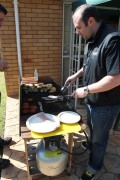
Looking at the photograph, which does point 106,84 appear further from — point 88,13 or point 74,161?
point 74,161

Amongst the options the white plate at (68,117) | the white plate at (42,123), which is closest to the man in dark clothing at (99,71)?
the white plate at (68,117)

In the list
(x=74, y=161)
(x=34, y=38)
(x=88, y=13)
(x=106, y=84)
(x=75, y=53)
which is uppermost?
(x=88, y=13)

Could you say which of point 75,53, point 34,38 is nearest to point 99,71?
point 75,53

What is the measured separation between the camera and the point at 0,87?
500 centimetres

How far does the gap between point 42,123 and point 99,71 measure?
74 cm

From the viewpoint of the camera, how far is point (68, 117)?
1.82 m

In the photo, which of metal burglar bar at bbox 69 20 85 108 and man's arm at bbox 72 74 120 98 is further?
metal burglar bar at bbox 69 20 85 108

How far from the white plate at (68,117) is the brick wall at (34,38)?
2.47 metres

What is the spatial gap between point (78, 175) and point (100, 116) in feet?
3.08

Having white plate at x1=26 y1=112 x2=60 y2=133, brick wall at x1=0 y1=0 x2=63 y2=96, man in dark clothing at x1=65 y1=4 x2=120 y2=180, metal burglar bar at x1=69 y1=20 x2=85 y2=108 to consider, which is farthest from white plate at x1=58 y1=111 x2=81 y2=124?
brick wall at x1=0 y1=0 x2=63 y2=96

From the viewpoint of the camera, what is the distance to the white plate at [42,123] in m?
1.64

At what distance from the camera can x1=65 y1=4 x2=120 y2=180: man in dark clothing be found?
1473 millimetres

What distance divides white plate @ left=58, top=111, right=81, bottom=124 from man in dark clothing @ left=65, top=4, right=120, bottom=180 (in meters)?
0.19

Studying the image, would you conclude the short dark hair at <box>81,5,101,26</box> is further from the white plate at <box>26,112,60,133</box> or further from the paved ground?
the paved ground
